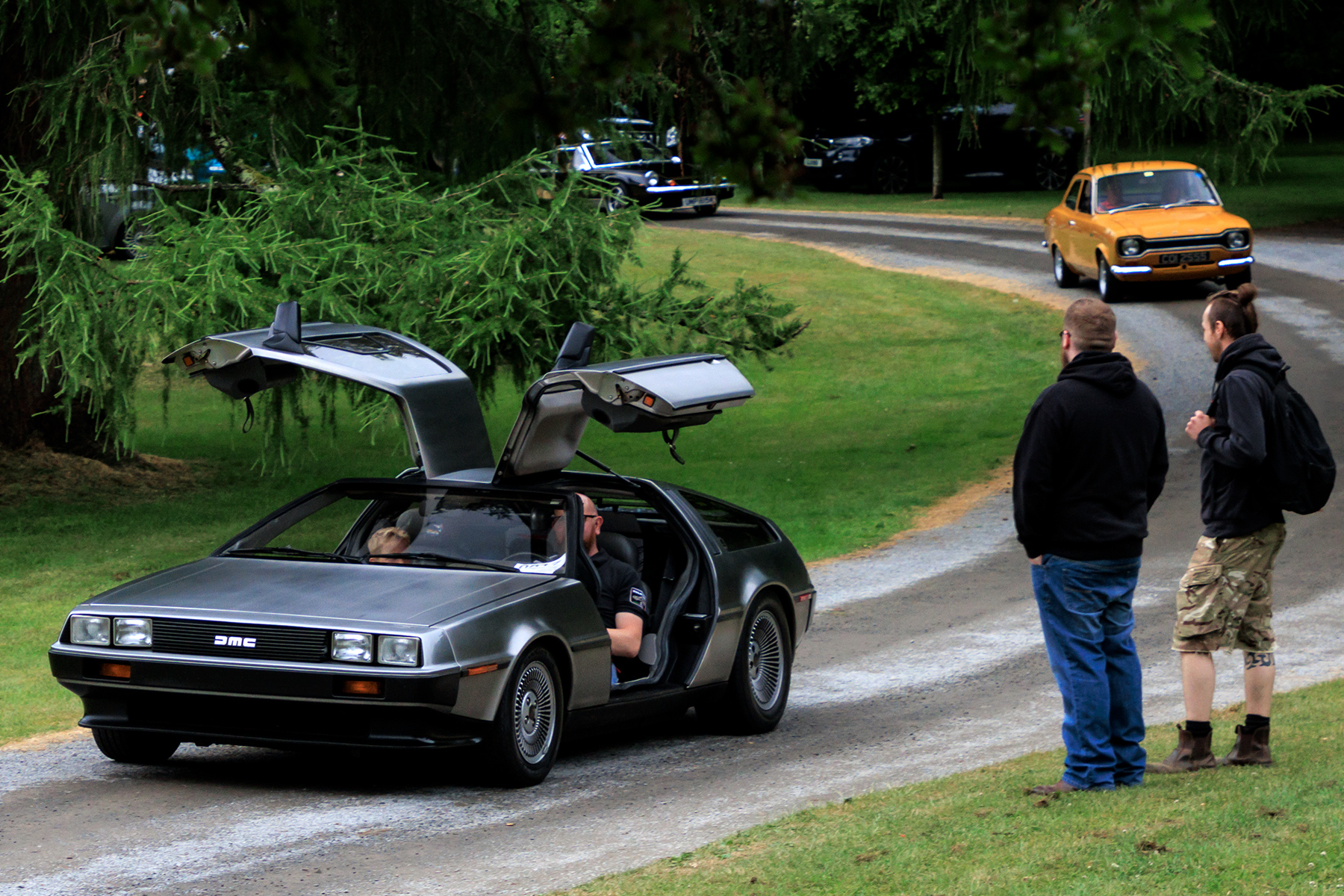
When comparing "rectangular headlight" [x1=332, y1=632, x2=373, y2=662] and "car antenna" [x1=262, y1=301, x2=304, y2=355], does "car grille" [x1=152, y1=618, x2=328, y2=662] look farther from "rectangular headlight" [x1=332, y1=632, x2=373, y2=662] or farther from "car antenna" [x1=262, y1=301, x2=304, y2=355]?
"car antenna" [x1=262, y1=301, x2=304, y2=355]

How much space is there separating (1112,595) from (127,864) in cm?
370

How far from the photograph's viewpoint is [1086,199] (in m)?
26.3

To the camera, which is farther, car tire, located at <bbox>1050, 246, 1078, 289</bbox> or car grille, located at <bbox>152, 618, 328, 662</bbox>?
car tire, located at <bbox>1050, 246, 1078, 289</bbox>

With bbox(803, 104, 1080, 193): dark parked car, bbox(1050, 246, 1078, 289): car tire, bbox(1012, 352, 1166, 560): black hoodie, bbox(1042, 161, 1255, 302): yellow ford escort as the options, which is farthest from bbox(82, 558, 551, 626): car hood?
bbox(803, 104, 1080, 193): dark parked car

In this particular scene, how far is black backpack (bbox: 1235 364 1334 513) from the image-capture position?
6.71m

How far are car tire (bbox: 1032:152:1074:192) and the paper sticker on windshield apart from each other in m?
38.2

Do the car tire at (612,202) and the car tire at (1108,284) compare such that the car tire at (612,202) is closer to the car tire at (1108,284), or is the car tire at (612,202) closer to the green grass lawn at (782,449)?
the green grass lawn at (782,449)

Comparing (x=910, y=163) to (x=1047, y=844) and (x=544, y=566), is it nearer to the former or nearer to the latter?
(x=544, y=566)

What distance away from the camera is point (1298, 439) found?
22.1 feet

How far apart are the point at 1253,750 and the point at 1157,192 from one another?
2012 centimetres

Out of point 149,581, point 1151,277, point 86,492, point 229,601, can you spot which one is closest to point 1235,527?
point 229,601

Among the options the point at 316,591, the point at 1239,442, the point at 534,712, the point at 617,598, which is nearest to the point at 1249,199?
the point at 617,598

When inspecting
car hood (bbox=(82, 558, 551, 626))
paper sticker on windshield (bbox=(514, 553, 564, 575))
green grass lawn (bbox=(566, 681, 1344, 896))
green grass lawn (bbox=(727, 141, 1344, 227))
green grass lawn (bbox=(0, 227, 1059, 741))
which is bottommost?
green grass lawn (bbox=(0, 227, 1059, 741))

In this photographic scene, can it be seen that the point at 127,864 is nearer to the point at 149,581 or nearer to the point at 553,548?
the point at 149,581
